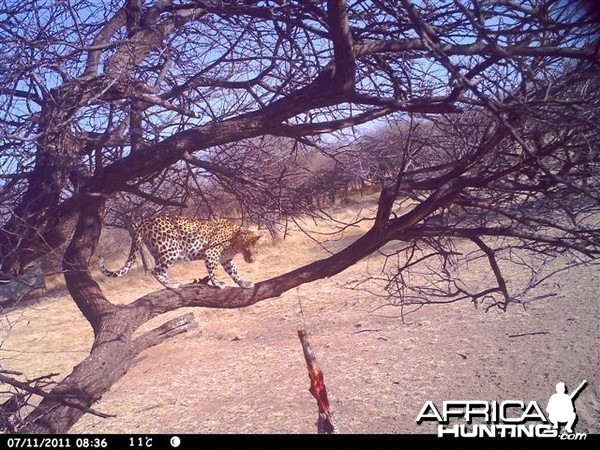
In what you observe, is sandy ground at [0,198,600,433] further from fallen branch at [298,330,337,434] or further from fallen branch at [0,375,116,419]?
fallen branch at [298,330,337,434]

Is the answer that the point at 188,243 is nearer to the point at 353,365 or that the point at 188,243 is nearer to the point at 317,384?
the point at 353,365

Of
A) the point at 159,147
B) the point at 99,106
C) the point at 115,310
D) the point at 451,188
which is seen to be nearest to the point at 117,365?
the point at 115,310

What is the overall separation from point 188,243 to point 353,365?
2.89m

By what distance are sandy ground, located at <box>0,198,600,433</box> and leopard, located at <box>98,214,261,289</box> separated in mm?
1401

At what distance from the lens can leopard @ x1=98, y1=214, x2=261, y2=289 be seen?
633 centimetres

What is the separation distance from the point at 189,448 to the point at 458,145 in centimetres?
316

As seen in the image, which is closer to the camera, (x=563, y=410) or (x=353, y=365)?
(x=563, y=410)

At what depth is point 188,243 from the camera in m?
6.96

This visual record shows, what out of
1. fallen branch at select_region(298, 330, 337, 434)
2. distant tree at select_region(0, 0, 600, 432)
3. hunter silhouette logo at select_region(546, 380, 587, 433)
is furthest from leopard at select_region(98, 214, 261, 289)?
hunter silhouette logo at select_region(546, 380, 587, 433)

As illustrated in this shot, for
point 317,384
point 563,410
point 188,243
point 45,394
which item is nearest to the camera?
point 317,384

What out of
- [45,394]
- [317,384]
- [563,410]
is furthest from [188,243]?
[563,410]

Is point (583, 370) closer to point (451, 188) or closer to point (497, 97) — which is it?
point (451, 188)

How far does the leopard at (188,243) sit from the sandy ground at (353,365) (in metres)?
1.40

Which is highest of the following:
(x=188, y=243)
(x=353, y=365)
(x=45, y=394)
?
(x=188, y=243)
